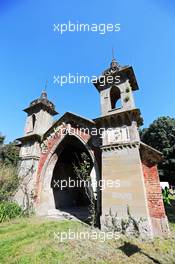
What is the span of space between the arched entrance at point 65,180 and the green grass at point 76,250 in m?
3.57

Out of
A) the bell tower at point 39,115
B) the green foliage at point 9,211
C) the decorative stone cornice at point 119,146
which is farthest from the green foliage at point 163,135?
the green foliage at point 9,211

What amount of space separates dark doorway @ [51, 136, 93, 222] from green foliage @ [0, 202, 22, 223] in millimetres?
3664

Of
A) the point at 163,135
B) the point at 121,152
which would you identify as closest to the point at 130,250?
the point at 121,152

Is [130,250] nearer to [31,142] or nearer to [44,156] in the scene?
[44,156]

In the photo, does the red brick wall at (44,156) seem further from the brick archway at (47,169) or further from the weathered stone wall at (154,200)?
the weathered stone wall at (154,200)

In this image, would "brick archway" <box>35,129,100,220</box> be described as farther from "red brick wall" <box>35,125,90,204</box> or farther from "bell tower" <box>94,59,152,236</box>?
"bell tower" <box>94,59,152,236</box>

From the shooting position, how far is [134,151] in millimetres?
8352

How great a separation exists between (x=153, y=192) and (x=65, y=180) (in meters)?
10.3

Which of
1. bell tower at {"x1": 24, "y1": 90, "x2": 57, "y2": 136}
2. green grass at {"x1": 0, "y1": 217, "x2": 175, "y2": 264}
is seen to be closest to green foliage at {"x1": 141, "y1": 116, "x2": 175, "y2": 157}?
bell tower at {"x1": 24, "y1": 90, "x2": 57, "y2": 136}

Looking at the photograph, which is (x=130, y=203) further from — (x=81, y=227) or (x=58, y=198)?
(x=58, y=198)

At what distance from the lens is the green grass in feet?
16.6

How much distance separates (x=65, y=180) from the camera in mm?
16625

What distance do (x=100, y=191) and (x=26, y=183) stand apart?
5676 millimetres

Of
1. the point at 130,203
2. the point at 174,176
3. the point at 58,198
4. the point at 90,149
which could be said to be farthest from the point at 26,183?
the point at 174,176
